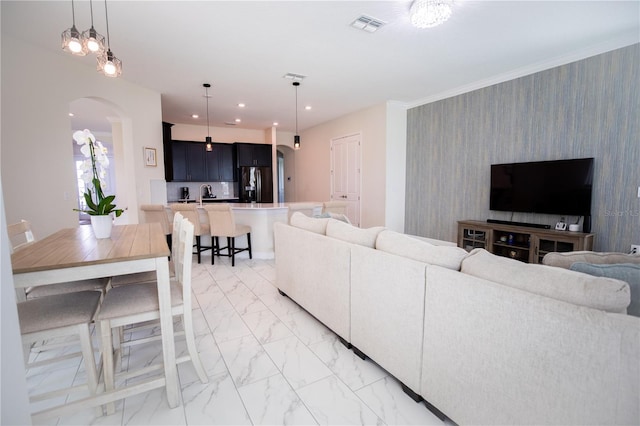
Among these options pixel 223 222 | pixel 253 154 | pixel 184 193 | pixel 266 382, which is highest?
pixel 253 154

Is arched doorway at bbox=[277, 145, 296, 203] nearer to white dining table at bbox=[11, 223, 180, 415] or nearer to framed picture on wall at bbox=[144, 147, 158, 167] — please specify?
framed picture on wall at bbox=[144, 147, 158, 167]

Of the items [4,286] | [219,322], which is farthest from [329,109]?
[4,286]

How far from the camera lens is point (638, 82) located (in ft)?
10.2

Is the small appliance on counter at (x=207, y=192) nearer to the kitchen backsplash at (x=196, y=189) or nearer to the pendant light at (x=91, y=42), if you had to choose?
the kitchen backsplash at (x=196, y=189)

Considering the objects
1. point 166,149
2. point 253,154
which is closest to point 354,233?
point 166,149

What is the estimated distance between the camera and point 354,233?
7.16ft

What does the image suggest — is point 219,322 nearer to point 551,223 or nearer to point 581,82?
point 551,223

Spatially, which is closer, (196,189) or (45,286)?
(45,286)

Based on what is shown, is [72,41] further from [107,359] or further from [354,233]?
[354,233]

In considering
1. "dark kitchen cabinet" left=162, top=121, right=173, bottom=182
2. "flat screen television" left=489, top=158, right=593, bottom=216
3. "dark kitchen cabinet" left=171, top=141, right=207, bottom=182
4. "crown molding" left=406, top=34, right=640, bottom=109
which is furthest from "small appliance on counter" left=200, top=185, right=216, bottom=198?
"flat screen television" left=489, top=158, right=593, bottom=216

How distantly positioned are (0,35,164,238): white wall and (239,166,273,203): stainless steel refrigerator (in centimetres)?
344

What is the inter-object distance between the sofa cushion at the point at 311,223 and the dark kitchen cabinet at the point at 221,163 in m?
5.17

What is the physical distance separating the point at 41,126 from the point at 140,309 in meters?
3.29

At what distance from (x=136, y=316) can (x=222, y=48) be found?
3047mm
